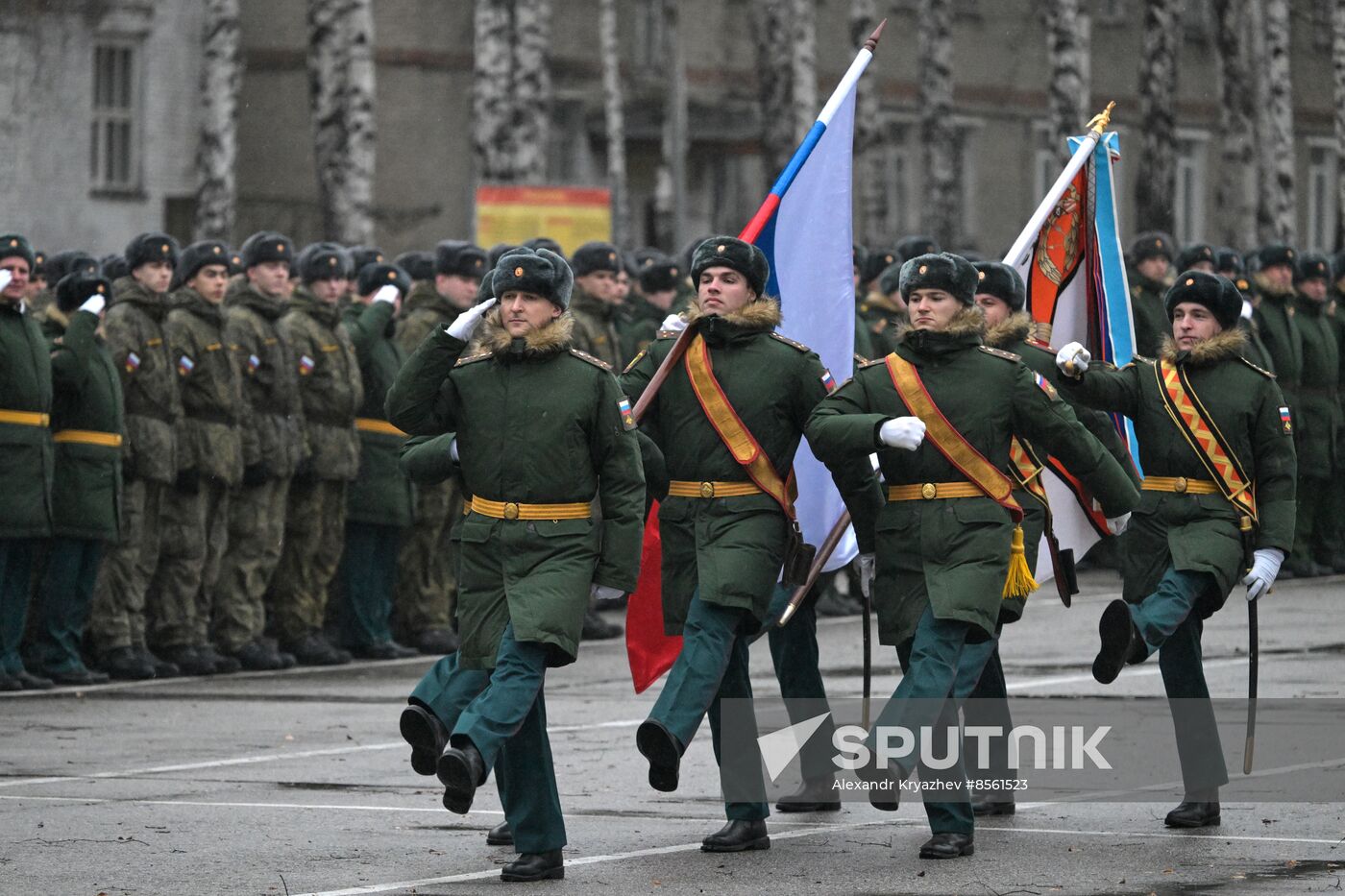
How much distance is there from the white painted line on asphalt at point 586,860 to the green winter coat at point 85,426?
6.02m

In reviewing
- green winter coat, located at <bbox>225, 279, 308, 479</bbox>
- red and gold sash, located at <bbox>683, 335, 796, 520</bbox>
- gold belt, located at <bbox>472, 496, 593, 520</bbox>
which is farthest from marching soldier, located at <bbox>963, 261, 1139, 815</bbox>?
green winter coat, located at <bbox>225, 279, 308, 479</bbox>

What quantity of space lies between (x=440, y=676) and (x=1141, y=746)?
402 centimetres

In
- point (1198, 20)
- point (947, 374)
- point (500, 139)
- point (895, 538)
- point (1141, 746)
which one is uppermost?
point (1198, 20)

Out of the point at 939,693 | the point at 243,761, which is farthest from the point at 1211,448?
the point at 243,761

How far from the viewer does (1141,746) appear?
39.3ft

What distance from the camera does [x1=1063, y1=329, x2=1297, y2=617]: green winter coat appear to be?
33.4 feet

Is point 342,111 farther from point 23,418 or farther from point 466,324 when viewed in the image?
point 466,324

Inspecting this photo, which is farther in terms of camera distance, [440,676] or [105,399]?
[105,399]

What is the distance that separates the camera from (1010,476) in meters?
10.2

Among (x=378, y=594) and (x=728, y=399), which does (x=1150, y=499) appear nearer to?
(x=728, y=399)

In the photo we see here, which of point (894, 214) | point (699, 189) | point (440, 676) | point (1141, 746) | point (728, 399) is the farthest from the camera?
point (894, 214)

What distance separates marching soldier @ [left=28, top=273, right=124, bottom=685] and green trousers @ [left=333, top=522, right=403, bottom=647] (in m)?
1.95

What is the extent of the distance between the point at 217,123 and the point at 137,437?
1756 centimetres

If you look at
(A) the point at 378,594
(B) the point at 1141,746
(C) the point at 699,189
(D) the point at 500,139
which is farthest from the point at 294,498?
(C) the point at 699,189
